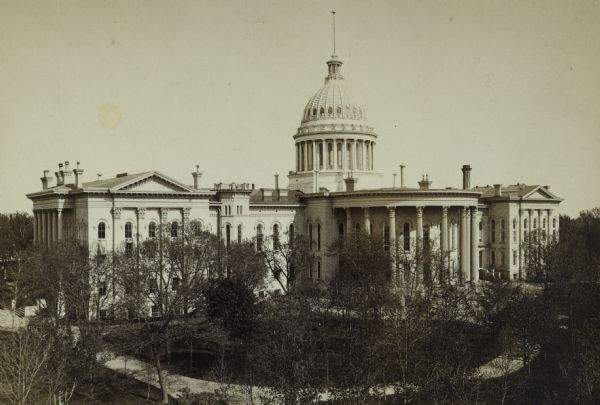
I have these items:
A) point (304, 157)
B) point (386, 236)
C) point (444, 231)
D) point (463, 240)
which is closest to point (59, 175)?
point (304, 157)

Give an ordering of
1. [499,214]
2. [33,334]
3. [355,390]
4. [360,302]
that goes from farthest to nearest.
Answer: [499,214] < [360,302] < [33,334] < [355,390]

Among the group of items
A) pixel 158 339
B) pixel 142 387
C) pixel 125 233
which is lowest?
pixel 142 387

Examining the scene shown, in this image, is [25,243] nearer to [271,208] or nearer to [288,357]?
[271,208]

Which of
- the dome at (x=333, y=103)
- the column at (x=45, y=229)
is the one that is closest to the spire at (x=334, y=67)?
the dome at (x=333, y=103)

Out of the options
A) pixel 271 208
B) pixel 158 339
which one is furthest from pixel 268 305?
pixel 271 208

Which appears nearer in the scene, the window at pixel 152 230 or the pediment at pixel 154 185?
the pediment at pixel 154 185

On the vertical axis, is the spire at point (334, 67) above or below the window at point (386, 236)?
above

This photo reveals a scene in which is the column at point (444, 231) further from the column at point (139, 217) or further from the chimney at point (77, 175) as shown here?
the chimney at point (77, 175)
